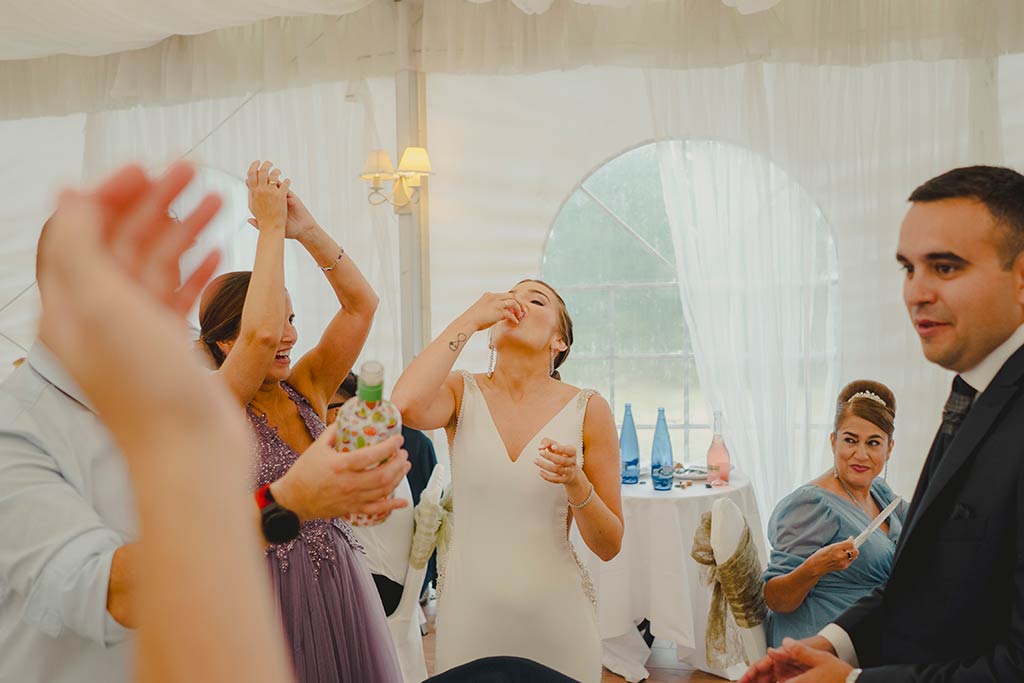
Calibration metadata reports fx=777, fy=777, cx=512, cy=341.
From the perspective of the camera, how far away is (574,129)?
5059 mm

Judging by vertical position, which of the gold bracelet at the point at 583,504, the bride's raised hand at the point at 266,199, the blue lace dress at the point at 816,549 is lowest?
the blue lace dress at the point at 816,549

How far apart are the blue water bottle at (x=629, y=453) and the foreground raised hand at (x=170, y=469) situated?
3743 mm

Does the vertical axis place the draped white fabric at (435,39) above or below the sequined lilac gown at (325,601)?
above

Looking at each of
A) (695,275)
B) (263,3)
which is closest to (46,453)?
(263,3)

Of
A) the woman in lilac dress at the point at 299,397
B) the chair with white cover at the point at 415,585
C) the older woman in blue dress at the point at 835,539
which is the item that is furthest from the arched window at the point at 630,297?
the woman in lilac dress at the point at 299,397

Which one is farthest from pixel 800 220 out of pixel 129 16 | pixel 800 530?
pixel 129 16

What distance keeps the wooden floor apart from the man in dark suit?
2.43m

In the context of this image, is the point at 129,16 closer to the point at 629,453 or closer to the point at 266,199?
the point at 266,199

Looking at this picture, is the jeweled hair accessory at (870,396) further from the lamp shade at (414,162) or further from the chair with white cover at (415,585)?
the lamp shade at (414,162)

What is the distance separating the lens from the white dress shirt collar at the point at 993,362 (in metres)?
1.31

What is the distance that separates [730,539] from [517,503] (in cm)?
67

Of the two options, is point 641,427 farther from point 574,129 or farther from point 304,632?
point 304,632

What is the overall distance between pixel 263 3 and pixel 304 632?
12.3 feet

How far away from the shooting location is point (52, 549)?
0.93m
